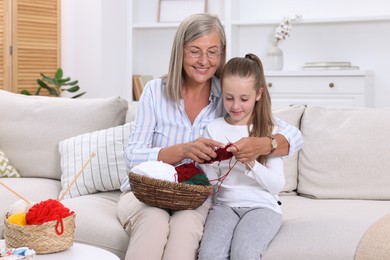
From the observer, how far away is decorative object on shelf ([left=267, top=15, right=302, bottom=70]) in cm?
493

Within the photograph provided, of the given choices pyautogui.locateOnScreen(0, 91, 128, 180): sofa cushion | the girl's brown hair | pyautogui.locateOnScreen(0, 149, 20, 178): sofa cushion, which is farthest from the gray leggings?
pyautogui.locateOnScreen(0, 149, 20, 178): sofa cushion

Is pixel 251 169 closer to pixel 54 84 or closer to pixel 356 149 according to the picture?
pixel 356 149

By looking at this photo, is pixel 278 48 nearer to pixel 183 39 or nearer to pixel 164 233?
pixel 183 39

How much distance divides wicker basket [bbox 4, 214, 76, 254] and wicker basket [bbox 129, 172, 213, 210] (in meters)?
0.32

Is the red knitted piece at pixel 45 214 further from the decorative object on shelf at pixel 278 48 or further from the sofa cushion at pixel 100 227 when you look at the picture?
the decorative object on shelf at pixel 278 48

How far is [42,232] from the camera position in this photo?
1909mm

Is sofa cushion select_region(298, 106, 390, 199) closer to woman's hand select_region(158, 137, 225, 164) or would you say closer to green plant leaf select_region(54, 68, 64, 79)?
woman's hand select_region(158, 137, 225, 164)

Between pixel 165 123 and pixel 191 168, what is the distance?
28 centimetres

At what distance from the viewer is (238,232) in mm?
2168

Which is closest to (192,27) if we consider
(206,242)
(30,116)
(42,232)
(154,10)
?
(206,242)

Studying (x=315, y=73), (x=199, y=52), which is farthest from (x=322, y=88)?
(x=199, y=52)

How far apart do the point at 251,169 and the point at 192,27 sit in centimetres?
55

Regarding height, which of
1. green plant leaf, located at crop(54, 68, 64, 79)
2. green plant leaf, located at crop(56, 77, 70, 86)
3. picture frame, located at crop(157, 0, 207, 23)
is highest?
picture frame, located at crop(157, 0, 207, 23)

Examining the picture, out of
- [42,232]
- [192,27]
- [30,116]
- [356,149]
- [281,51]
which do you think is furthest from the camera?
[281,51]
